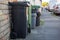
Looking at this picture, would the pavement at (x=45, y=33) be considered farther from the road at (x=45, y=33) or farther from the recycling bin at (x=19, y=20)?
the recycling bin at (x=19, y=20)

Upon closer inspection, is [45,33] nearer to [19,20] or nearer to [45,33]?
[45,33]

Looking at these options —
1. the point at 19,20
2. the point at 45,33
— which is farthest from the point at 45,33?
the point at 19,20

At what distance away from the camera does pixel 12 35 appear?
24.3 feet

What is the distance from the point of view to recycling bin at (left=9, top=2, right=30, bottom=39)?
7488mm

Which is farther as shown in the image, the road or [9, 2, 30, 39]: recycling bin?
the road

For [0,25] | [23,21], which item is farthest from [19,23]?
[0,25]

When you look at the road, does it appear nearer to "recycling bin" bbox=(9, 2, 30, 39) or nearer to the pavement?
the pavement

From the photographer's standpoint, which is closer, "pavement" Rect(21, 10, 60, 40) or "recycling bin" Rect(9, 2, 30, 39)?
"recycling bin" Rect(9, 2, 30, 39)

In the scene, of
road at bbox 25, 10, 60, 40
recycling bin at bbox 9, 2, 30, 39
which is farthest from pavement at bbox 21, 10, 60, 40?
recycling bin at bbox 9, 2, 30, 39

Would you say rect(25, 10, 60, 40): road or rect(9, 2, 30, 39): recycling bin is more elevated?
rect(9, 2, 30, 39): recycling bin

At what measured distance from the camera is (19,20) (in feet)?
24.7

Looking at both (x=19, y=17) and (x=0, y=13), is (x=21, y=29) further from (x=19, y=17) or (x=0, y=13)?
(x=0, y=13)

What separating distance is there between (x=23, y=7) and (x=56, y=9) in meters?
13.3

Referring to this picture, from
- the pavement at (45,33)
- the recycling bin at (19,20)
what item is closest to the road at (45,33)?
the pavement at (45,33)
